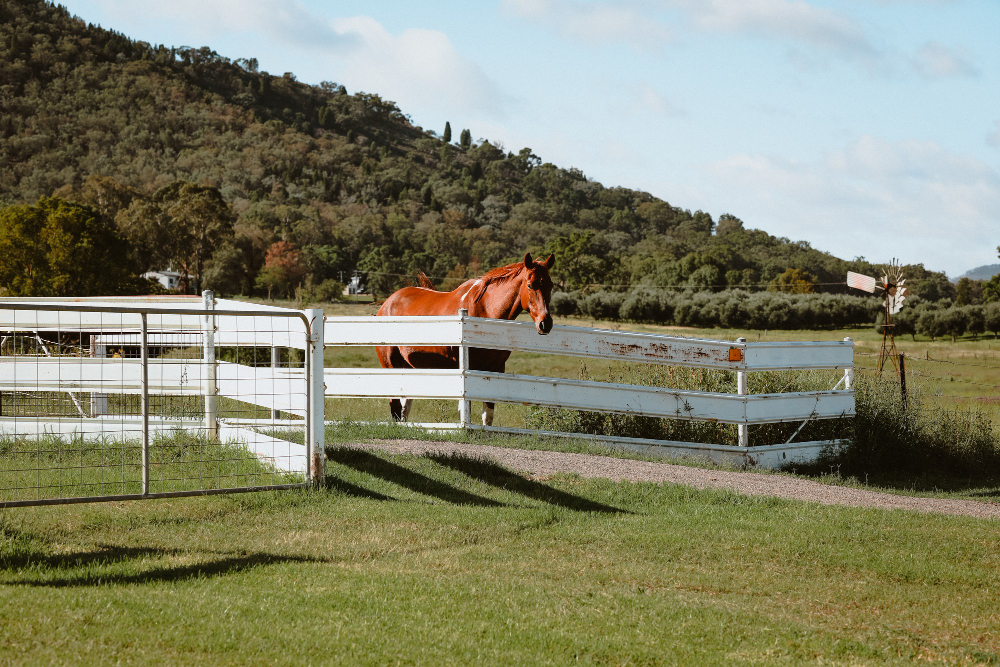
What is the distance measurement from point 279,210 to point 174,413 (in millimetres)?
116757

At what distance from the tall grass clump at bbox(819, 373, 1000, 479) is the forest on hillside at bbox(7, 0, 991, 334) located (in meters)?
41.0

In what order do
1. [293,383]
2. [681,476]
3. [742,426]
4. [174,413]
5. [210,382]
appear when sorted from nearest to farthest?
[210,382]
[681,476]
[293,383]
[174,413]
[742,426]

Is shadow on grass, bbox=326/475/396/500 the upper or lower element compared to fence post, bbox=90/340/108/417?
lower

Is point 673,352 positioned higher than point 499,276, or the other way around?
point 499,276

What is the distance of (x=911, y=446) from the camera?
476 inches

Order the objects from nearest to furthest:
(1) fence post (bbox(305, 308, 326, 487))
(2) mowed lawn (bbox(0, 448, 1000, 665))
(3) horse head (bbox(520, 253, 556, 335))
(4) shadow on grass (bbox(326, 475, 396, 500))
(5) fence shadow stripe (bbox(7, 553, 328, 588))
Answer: (2) mowed lawn (bbox(0, 448, 1000, 665)), (5) fence shadow stripe (bbox(7, 553, 328, 588)), (1) fence post (bbox(305, 308, 326, 487)), (4) shadow on grass (bbox(326, 475, 396, 500)), (3) horse head (bbox(520, 253, 556, 335))

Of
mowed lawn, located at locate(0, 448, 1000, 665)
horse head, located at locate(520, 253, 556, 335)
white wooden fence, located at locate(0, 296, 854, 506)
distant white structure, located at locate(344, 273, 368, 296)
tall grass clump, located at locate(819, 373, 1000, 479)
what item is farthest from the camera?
distant white structure, located at locate(344, 273, 368, 296)

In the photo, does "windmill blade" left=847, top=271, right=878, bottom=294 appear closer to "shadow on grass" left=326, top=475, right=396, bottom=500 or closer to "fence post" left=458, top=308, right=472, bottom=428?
"fence post" left=458, top=308, right=472, bottom=428

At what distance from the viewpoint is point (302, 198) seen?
153000 millimetres

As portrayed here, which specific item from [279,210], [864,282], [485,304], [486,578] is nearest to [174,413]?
[485,304]

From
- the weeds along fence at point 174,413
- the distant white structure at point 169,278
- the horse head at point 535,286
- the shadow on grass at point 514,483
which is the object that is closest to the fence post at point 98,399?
the weeds along fence at point 174,413

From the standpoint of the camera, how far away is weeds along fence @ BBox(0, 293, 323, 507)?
746cm

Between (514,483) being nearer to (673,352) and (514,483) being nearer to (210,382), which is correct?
(210,382)

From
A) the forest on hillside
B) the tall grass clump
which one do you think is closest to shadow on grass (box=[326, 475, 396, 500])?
the tall grass clump
